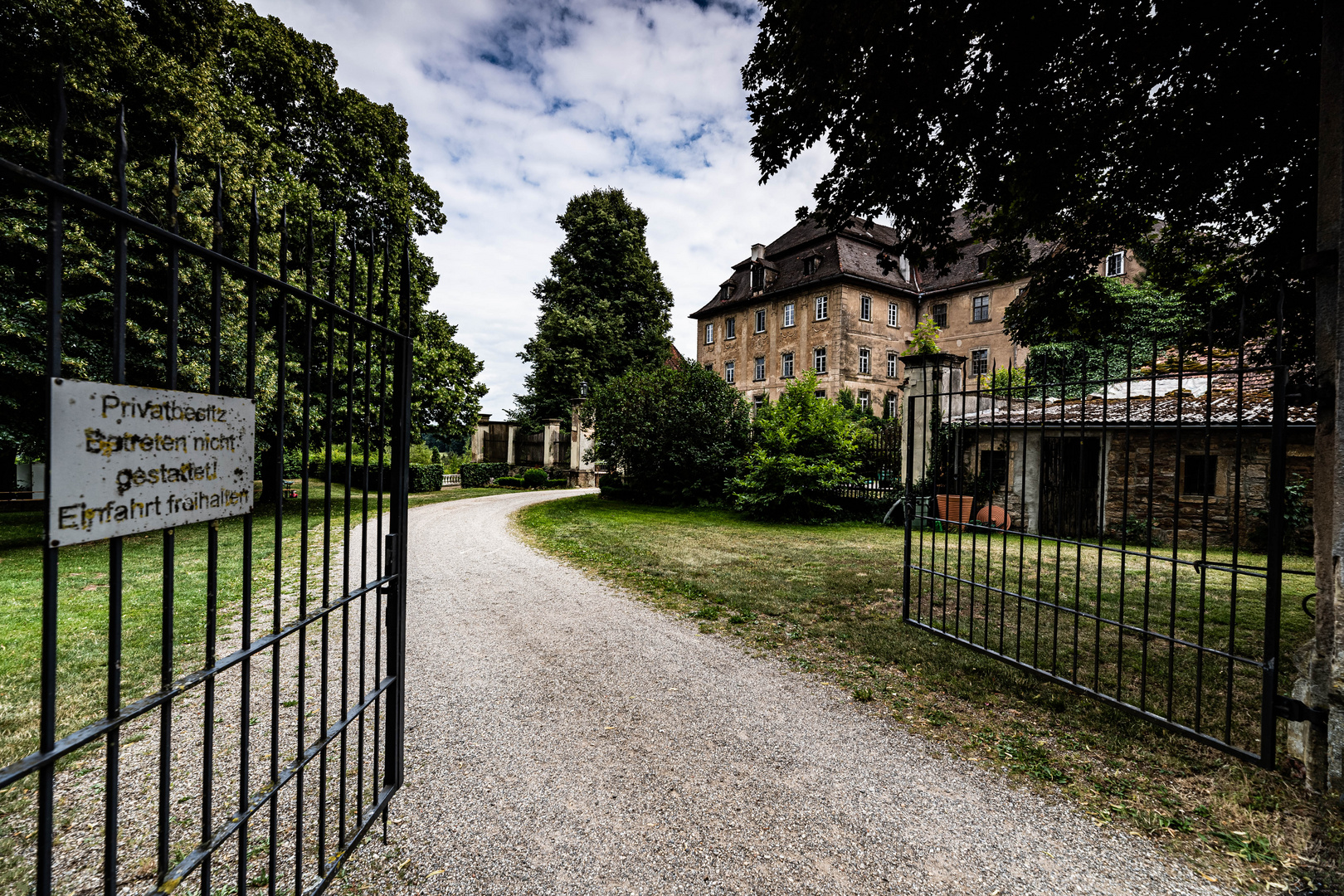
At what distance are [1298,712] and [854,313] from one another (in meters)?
28.3

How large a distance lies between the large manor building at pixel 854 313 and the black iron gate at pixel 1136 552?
14.3 meters

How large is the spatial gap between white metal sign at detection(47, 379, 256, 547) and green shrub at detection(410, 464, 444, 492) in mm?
21241

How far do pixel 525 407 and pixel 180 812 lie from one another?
1055 inches

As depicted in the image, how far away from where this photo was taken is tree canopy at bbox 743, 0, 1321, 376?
4.42 meters

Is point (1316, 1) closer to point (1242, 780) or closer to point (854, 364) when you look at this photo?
point (1242, 780)

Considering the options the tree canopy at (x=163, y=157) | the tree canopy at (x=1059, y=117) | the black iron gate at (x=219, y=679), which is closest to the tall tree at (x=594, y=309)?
the tree canopy at (x=163, y=157)

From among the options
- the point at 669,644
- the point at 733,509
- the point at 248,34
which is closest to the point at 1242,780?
the point at 669,644

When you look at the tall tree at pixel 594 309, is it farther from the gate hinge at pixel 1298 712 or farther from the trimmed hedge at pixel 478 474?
the gate hinge at pixel 1298 712

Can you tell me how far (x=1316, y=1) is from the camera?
4.05m

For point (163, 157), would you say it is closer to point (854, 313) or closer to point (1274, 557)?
point (1274, 557)

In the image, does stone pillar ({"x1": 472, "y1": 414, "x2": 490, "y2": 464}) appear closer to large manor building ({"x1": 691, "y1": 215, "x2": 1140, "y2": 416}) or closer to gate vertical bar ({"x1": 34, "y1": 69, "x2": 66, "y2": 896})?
large manor building ({"x1": 691, "y1": 215, "x2": 1140, "y2": 416})

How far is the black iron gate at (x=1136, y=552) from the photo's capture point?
3.15 m

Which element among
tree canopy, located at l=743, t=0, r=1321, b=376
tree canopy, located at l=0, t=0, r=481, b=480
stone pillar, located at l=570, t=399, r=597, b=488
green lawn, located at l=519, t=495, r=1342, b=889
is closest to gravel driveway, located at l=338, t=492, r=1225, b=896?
green lawn, located at l=519, t=495, r=1342, b=889

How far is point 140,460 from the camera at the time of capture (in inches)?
56.1
